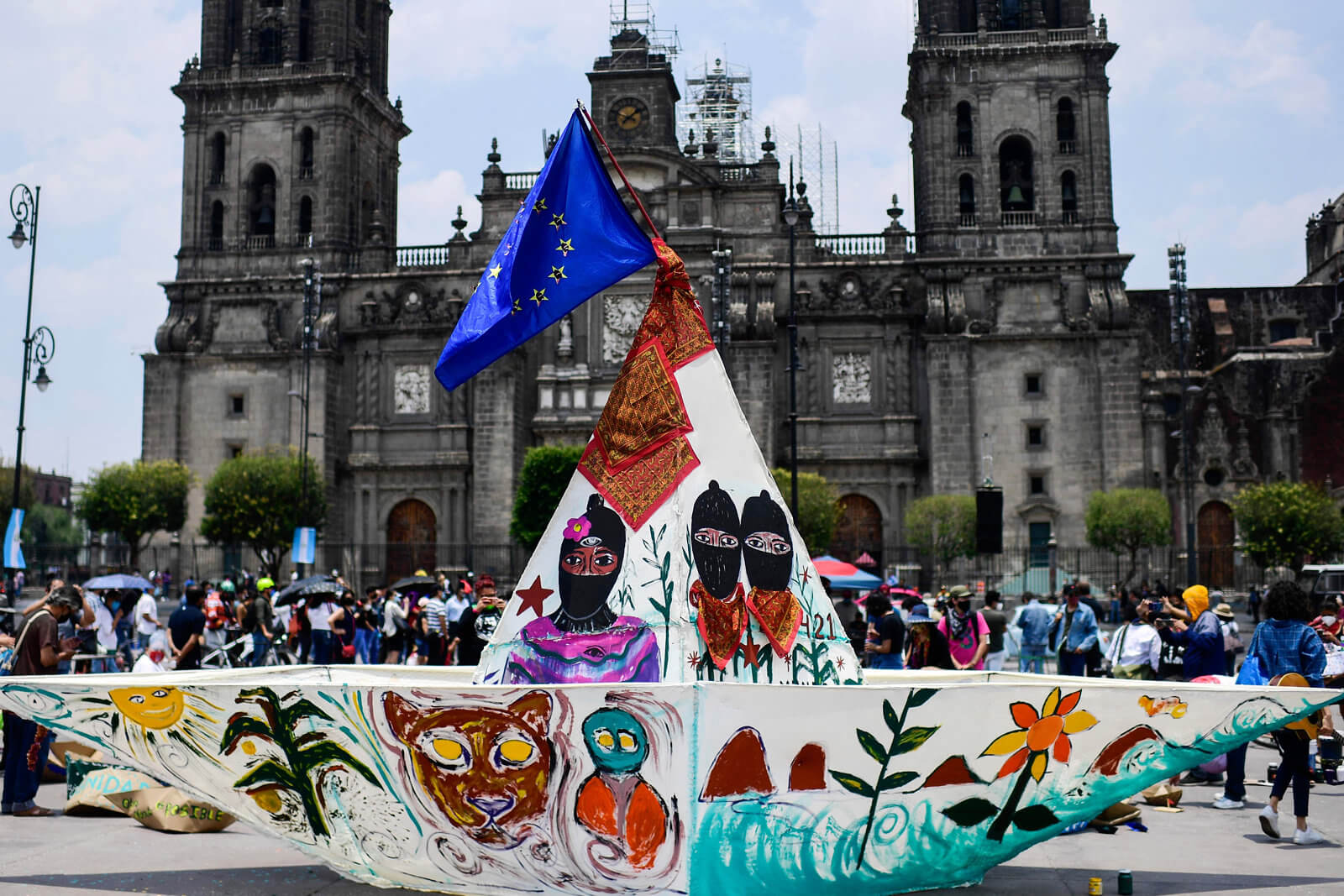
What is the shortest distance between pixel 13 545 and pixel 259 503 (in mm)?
16356

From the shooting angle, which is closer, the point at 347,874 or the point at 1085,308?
the point at 347,874

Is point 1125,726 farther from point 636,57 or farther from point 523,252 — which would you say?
point 636,57

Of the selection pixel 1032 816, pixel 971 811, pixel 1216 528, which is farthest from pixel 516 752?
pixel 1216 528

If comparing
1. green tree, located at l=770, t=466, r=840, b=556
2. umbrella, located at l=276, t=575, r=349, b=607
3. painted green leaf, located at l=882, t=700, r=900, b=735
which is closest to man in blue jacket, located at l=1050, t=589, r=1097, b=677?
painted green leaf, located at l=882, t=700, r=900, b=735

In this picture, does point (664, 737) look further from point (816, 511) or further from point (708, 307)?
point (708, 307)

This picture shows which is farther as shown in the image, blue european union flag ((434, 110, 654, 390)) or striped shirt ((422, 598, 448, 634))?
striped shirt ((422, 598, 448, 634))

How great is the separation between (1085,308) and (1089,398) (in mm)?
2649

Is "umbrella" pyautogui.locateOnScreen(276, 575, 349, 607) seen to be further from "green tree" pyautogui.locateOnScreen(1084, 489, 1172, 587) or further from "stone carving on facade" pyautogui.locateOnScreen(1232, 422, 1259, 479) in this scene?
"stone carving on facade" pyautogui.locateOnScreen(1232, 422, 1259, 479)

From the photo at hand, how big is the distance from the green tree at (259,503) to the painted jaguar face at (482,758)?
30.8m

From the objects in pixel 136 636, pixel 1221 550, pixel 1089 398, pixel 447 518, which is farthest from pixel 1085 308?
pixel 136 636

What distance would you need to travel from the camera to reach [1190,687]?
19.8ft

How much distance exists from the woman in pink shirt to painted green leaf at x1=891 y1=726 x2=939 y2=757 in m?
6.44

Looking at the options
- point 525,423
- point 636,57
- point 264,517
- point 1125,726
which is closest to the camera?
point 1125,726

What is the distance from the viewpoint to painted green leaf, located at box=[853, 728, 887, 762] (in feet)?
18.6
